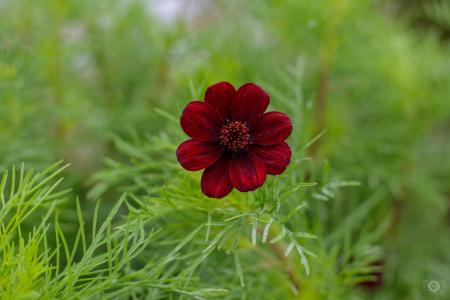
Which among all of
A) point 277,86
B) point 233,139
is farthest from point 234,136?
point 277,86

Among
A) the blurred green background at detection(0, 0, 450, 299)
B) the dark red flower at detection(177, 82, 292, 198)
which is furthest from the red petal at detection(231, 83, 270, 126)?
the blurred green background at detection(0, 0, 450, 299)

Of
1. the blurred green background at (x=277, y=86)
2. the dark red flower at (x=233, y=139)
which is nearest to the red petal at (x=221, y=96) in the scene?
the dark red flower at (x=233, y=139)

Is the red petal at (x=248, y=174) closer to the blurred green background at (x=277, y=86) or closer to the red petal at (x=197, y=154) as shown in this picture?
the red petal at (x=197, y=154)

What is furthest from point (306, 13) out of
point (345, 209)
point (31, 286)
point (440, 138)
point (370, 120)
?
point (31, 286)

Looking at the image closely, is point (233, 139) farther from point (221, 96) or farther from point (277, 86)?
point (277, 86)

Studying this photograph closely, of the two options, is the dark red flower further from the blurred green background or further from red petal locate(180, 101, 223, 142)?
the blurred green background
